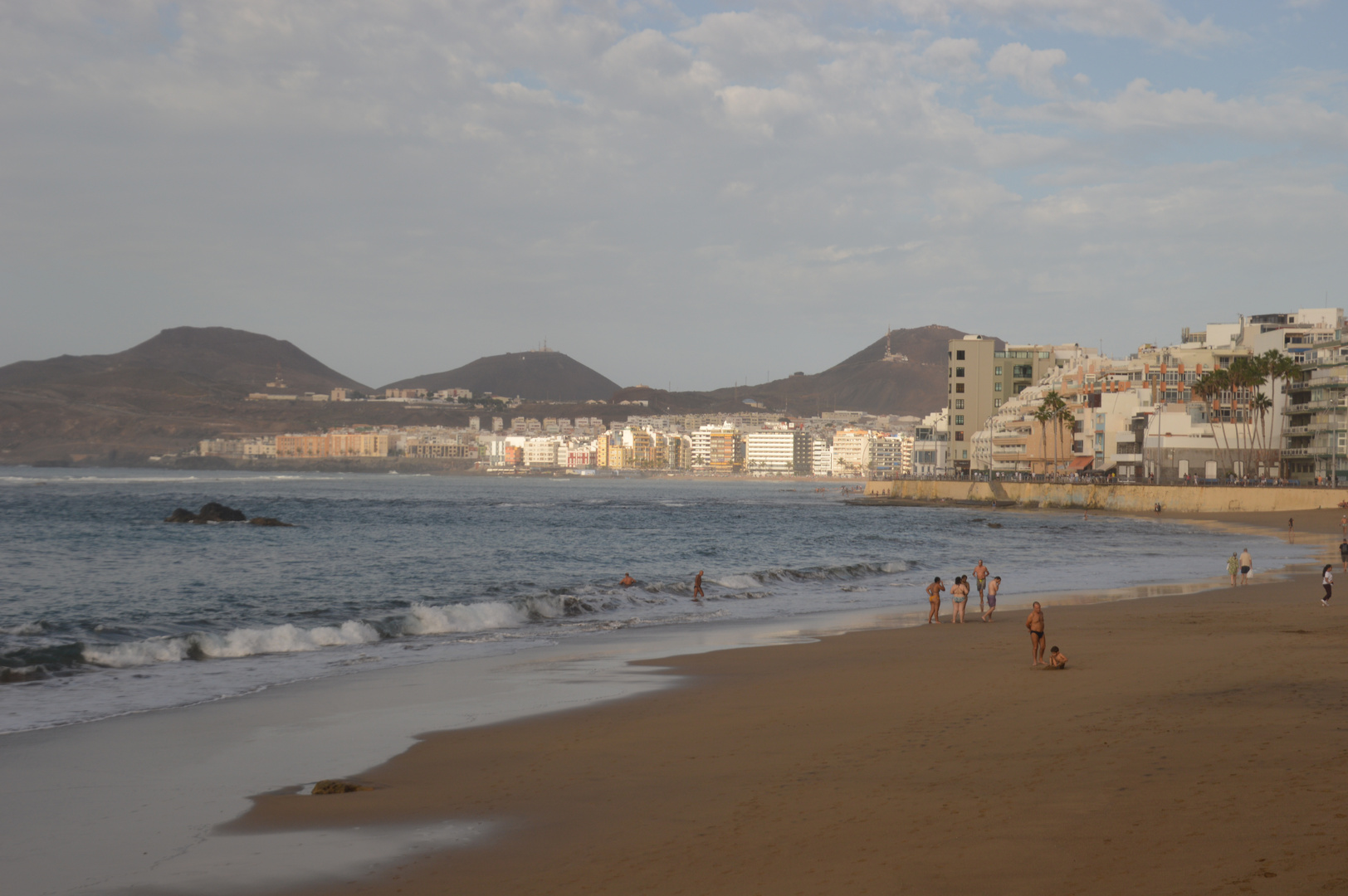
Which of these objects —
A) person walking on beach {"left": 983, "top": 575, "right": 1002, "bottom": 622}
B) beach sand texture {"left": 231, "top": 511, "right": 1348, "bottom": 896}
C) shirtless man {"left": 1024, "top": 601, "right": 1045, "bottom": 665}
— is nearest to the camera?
beach sand texture {"left": 231, "top": 511, "right": 1348, "bottom": 896}

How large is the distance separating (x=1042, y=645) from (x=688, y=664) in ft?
18.8

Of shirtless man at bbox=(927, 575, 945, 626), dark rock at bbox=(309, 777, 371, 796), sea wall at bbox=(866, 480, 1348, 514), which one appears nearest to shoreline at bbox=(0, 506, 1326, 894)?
dark rock at bbox=(309, 777, 371, 796)

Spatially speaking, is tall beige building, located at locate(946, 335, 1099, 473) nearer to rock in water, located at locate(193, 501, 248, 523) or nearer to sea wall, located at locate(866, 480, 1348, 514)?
sea wall, located at locate(866, 480, 1348, 514)

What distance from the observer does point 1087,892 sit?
6.38 m

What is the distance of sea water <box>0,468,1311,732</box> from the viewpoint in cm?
1914

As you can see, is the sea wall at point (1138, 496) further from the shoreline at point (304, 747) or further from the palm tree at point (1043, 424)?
the shoreline at point (304, 747)

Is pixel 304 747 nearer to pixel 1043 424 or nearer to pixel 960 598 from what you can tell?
pixel 960 598

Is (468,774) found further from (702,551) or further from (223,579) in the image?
(702,551)

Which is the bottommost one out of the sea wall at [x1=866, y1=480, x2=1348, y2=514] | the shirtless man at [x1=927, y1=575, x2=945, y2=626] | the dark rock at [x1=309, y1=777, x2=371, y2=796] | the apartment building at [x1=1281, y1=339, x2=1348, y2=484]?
the sea wall at [x1=866, y1=480, x2=1348, y2=514]

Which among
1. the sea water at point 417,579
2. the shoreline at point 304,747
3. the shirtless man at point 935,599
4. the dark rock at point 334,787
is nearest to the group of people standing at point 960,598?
the shirtless man at point 935,599

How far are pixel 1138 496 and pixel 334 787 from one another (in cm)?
8641

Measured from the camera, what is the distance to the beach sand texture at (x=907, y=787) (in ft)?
23.0

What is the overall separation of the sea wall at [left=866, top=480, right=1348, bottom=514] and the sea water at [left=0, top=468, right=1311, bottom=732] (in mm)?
5243

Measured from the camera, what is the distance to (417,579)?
35.8 meters
